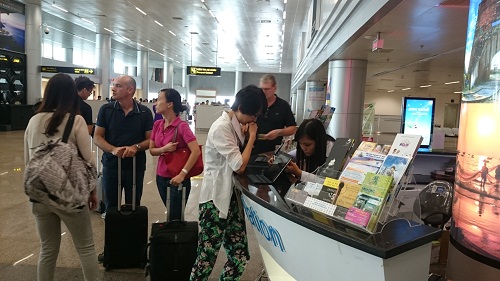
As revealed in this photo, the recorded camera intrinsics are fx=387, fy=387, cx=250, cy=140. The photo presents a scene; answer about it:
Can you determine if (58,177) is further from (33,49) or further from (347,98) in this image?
(33,49)

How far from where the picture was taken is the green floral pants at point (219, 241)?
220 cm

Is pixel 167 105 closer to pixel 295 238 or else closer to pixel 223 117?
pixel 223 117

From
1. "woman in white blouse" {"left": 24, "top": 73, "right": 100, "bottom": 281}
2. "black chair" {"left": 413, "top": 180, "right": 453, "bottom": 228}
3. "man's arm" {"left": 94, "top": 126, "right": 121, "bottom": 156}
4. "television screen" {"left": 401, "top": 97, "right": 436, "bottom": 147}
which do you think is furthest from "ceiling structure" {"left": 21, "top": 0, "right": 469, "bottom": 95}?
"woman in white blouse" {"left": 24, "top": 73, "right": 100, "bottom": 281}

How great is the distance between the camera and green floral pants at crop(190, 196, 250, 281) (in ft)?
7.20

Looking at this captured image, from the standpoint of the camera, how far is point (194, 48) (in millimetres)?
22688

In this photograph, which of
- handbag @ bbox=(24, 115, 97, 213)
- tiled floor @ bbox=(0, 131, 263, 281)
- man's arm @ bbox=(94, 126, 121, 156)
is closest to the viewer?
handbag @ bbox=(24, 115, 97, 213)

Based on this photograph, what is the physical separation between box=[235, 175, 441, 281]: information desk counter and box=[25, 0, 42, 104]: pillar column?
15.6 m

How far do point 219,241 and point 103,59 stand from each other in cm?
1947

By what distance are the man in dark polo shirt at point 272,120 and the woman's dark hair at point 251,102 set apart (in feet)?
4.94

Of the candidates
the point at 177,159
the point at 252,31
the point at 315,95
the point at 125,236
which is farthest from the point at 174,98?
the point at 252,31

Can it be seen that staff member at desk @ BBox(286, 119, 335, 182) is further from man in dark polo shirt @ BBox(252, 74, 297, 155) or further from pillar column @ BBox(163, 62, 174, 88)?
pillar column @ BBox(163, 62, 174, 88)

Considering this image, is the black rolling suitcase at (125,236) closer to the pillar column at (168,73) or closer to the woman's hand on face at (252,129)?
the woman's hand on face at (252,129)

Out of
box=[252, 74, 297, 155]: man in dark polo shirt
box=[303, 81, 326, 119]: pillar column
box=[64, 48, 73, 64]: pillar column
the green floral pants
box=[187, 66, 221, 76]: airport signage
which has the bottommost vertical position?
the green floral pants

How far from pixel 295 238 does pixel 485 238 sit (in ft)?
2.91
